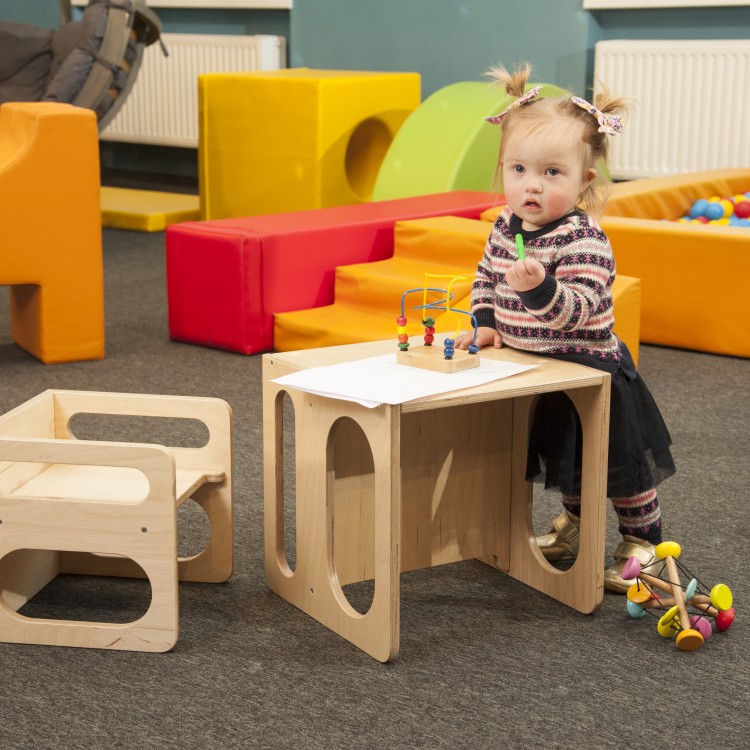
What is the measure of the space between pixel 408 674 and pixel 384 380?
0.41 metres

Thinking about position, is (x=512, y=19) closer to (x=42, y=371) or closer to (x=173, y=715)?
(x=42, y=371)

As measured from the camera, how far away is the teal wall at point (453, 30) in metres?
4.99

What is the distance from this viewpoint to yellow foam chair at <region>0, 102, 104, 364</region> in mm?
3100

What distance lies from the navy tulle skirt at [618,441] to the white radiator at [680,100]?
320cm

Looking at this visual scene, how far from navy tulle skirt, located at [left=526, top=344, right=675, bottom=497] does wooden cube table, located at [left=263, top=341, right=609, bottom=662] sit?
0.03 metres

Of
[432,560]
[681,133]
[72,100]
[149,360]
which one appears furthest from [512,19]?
[432,560]

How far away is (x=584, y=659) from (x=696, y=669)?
0.51 ft

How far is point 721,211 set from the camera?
4.03 metres

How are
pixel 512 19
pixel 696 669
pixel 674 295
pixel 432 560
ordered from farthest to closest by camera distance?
1. pixel 512 19
2. pixel 674 295
3. pixel 432 560
4. pixel 696 669

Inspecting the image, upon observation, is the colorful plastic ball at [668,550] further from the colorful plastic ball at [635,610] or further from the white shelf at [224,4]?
the white shelf at [224,4]

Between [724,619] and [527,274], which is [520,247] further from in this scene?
[724,619]

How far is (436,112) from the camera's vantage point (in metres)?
4.33

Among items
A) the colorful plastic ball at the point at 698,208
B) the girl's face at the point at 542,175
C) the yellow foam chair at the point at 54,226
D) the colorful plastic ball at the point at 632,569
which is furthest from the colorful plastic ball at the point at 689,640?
the colorful plastic ball at the point at 698,208

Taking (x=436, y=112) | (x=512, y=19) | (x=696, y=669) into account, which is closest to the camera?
(x=696, y=669)
